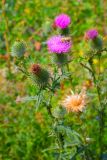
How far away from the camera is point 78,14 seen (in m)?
6.21

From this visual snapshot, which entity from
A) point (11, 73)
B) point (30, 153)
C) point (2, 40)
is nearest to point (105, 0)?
point (2, 40)

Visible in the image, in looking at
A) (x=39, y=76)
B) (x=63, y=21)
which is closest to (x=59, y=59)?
(x=39, y=76)

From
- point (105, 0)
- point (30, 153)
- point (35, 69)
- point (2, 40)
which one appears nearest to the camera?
point (35, 69)

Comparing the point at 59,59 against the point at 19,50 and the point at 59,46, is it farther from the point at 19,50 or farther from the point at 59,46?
the point at 19,50

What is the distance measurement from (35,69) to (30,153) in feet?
4.03

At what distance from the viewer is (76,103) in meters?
2.81

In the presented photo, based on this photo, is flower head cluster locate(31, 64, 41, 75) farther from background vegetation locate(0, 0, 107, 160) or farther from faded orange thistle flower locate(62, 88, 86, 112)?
faded orange thistle flower locate(62, 88, 86, 112)

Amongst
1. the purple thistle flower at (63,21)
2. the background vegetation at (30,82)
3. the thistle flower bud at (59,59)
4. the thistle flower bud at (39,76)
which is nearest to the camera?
the thistle flower bud at (39,76)

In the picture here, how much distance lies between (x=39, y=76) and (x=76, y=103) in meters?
0.29

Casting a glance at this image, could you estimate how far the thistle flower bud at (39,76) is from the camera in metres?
2.74

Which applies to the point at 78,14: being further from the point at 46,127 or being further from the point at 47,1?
the point at 46,127

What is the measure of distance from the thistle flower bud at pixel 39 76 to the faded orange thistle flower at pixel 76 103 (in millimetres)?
204

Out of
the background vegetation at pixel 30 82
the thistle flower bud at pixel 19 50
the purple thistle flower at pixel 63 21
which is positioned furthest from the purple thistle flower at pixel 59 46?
the purple thistle flower at pixel 63 21

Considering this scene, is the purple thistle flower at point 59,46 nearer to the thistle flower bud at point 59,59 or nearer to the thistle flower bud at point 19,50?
the thistle flower bud at point 59,59
